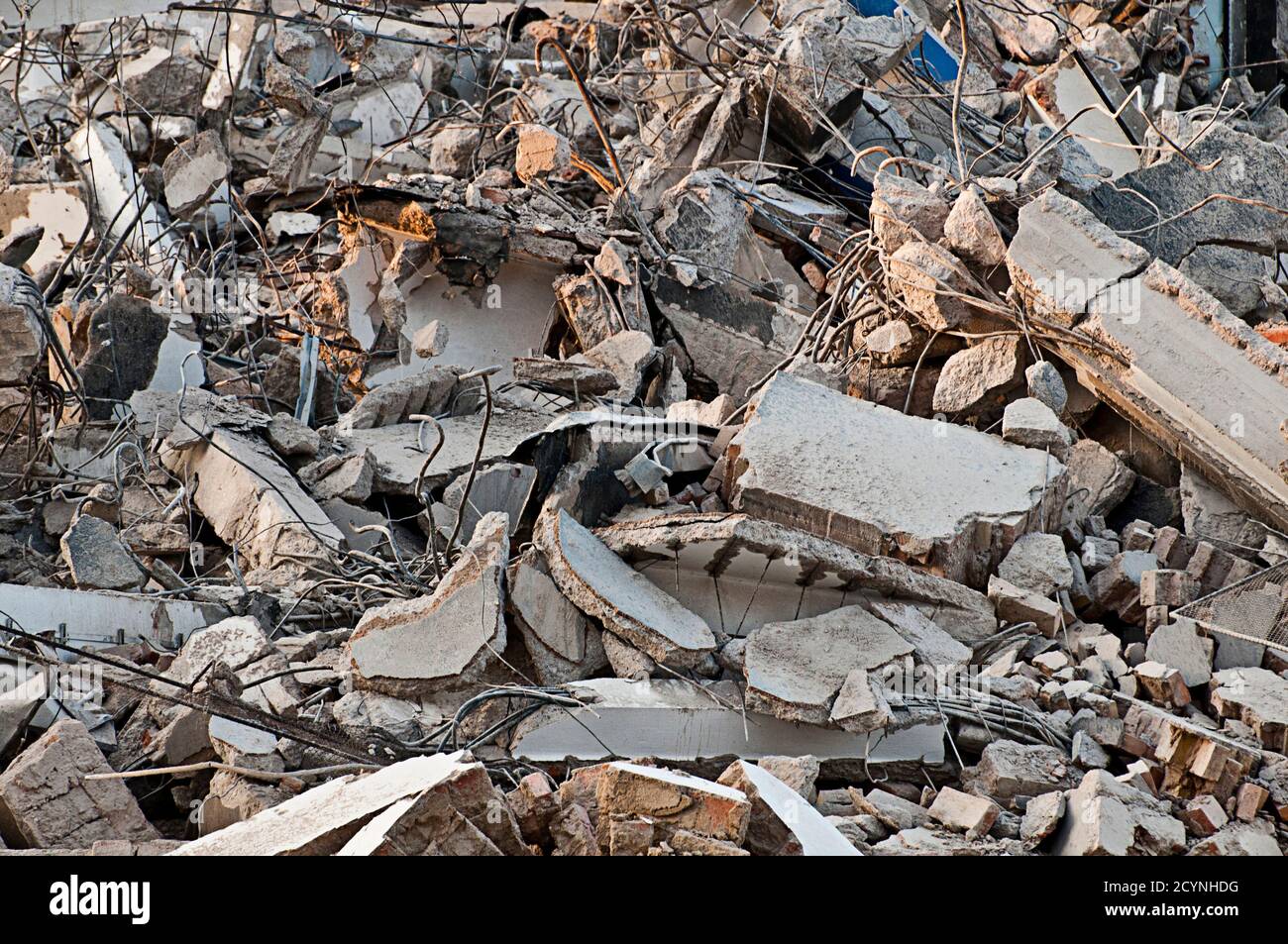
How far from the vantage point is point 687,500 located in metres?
4.55

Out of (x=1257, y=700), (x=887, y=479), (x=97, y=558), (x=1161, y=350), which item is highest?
(x=1161, y=350)

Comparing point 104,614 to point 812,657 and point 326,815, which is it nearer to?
point 326,815

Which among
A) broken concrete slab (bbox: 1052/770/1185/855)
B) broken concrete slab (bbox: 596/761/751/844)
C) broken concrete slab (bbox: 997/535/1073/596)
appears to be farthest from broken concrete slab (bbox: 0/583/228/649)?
broken concrete slab (bbox: 1052/770/1185/855)

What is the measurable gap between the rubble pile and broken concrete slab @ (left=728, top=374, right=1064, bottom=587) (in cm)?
2

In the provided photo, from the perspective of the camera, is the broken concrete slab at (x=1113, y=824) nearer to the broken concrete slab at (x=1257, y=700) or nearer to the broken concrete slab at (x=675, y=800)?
the broken concrete slab at (x=1257, y=700)

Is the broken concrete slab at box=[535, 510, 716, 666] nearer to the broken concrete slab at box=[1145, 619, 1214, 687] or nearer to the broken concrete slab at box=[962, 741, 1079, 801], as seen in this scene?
the broken concrete slab at box=[962, 741, 1079, 801]

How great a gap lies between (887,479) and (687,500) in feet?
2.30

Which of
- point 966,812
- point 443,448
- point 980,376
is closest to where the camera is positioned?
point 966,812

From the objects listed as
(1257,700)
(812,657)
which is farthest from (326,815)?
(1257,700)

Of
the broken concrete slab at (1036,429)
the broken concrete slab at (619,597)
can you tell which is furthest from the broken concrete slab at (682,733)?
the broken concrete slab at (1036,429)

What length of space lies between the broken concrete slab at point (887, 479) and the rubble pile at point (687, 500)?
0.02 m

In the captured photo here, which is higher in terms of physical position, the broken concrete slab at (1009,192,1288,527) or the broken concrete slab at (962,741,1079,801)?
the broken concrete slab at (1009,192,1288,527)

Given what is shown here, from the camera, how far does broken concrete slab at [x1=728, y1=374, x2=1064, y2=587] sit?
423 centimetres
